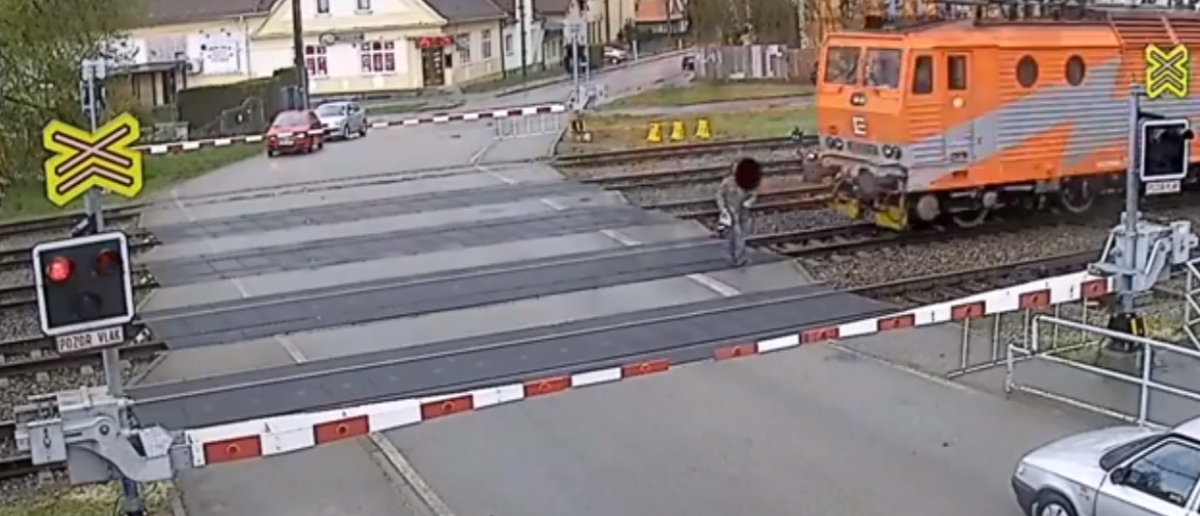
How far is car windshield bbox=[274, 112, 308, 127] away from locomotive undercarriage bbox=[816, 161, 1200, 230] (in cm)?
2066

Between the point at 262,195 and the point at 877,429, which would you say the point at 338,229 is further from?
the point at 877,429

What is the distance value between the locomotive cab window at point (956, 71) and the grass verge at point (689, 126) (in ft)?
45.1

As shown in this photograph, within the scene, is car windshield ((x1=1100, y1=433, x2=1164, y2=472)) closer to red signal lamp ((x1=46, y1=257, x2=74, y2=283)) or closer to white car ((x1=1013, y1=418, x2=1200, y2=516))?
white car ((x1=1013, y1=418, x2=1200, y2=516))

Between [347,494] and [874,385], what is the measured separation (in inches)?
204

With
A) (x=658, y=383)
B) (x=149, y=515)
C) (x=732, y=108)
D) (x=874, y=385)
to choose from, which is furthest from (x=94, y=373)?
(x=732, y=108)

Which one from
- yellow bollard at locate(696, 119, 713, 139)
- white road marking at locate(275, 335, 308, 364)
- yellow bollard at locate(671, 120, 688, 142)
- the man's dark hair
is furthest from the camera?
yellow bollard at locate(671, 120, 688, 142)

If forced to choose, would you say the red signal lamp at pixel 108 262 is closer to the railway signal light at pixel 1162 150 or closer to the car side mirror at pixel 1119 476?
the car side mirror at pixel 1119 476

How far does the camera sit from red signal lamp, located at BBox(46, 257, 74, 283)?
754cm

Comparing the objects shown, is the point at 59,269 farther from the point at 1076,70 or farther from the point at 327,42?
the point at 327,42

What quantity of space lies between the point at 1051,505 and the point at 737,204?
31.8 feet

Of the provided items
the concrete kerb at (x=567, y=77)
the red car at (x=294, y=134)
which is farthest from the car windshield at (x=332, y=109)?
the concrete kerb at (x=567, y=77)

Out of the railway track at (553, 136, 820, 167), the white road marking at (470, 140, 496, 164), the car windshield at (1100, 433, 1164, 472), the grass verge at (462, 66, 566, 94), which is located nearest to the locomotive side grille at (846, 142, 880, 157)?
the railway track at (553, 136, 820, 167)

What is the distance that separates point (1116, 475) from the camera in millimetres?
9188

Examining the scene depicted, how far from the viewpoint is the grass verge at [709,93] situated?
50.5 metres
